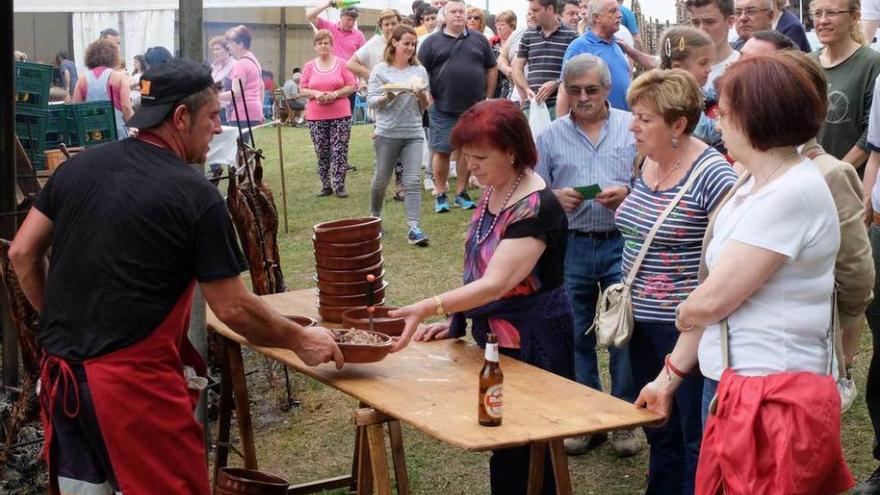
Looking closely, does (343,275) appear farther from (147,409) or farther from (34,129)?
(34,129)

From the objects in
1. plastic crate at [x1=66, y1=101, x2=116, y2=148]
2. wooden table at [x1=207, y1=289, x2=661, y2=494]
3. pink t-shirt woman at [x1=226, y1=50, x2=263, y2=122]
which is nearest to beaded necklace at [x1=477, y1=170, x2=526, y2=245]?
wooden table at [x1=207, y1=289, x2=661, y2=494]

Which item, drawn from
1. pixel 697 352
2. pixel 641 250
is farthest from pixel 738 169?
pixel 697 352

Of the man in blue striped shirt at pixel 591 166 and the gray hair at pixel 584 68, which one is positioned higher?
the gray hair at pixel 584 68

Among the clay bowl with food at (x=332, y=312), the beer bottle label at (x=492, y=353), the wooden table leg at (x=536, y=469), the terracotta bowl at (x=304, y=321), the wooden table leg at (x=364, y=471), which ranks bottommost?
the wooden table leg at (x=364, y=471)

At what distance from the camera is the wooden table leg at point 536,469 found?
147 inches

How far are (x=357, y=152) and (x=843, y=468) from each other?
14096mm

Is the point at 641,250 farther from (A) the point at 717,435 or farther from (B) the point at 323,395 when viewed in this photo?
(B) the point at 323,395

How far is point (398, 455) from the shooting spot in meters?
4.05

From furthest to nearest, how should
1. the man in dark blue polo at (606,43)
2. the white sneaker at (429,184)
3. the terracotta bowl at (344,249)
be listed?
the white sneaker at (429,184) → the man in dark blue polo at (606,43) → the terracotta bowl at (344,249)

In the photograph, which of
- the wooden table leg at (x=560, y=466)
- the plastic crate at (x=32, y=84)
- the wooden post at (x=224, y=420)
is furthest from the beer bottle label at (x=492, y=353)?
the plastic crate at (x=32, y=84)

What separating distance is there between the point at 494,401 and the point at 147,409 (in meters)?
1.04

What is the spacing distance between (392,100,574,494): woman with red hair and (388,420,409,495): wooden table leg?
1.04 ft

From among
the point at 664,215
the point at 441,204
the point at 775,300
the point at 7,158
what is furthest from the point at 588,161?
the point at 441,204

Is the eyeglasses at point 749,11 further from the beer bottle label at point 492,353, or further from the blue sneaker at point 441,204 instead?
the blue sneaker at point 441,204
